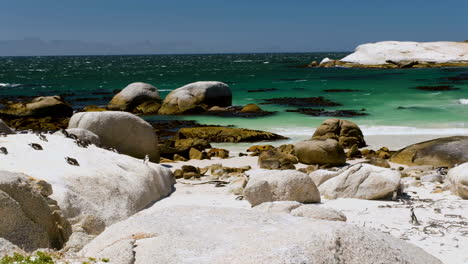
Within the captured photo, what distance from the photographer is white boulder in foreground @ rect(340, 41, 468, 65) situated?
78.1 meters

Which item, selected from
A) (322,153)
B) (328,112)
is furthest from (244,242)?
(328,112)

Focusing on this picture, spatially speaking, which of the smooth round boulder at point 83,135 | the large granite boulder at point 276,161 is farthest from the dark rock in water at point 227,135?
the smooth round boulder at point 83,135

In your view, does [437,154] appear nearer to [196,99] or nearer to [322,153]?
[322,153]

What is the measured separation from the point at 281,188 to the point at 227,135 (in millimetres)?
10271

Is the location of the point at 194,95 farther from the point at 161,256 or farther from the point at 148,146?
the point at 161,256

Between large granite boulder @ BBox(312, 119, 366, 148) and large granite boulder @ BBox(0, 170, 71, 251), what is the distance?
38.8ft

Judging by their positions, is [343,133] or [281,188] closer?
[281,188]

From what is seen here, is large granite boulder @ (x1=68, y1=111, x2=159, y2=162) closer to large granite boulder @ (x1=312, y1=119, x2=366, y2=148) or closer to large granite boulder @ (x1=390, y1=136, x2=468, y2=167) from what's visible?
large granite boulder @ (x1=312, y1=119, x2=366, y2=148)

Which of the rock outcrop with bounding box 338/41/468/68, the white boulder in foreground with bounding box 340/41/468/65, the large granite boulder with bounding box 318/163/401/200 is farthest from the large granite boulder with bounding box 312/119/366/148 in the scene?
the white boulder in foreground with bounding box 340/41/468/65

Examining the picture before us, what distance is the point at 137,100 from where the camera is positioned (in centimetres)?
2766

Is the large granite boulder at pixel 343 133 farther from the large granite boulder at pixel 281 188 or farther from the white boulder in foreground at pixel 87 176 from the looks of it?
the white boulder in foreground at pixel 87 176

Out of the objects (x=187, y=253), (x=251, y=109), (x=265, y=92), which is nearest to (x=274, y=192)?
(x=187, y=253)

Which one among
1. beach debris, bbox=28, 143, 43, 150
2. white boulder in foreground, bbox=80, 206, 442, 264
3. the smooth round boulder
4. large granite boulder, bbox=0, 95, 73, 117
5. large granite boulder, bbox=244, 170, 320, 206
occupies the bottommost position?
large granite boulder, bbox=0, 95, 73, 117

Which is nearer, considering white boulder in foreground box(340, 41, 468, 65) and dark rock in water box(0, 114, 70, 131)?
dark rock in water box(0, 114, 70, 131)
